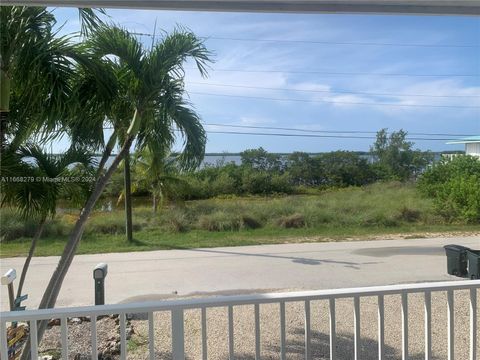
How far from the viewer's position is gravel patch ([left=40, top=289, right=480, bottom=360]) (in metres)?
3.59

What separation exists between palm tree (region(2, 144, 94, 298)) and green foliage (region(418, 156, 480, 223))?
339cm

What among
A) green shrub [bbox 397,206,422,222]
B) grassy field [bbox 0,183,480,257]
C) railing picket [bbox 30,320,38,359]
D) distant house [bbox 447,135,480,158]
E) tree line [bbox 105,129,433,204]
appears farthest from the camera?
green shrub [bbox 397,206,422,222]

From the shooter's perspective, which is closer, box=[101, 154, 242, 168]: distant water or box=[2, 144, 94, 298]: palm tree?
box=[2, 144, 94, 298]: palm tree

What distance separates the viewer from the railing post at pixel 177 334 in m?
1.64

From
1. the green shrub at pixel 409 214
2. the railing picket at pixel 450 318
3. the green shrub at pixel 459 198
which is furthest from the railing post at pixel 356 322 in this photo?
the green shrub at pixel 409 214

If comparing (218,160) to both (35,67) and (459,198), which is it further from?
(459,198)

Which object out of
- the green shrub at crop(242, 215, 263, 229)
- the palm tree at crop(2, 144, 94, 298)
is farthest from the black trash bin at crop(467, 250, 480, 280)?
the palm tree at crop(2, 144, 94, 298)

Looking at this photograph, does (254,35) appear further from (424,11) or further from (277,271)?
(277,271)

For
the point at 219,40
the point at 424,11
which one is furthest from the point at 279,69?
the point at 424,11

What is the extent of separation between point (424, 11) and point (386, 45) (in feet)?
6.52

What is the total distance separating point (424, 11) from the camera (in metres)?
2.11

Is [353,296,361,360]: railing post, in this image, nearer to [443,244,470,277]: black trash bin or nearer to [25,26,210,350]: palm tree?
[25,26,210,350]: palm tree

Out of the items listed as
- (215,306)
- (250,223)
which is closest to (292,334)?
(250,223)

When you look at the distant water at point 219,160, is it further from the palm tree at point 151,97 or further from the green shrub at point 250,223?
the green shrub at point 250,223
